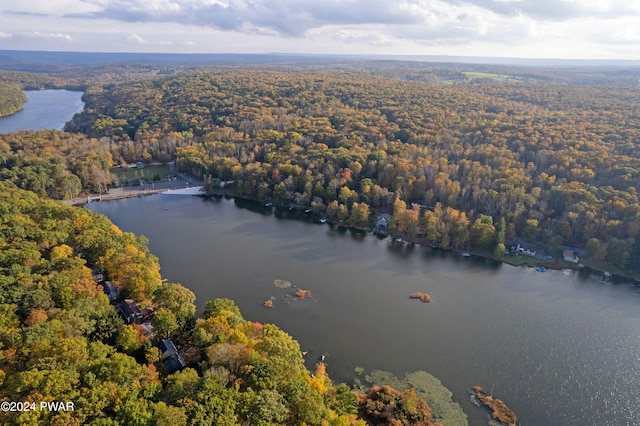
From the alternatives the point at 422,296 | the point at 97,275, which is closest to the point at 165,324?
the point at 97,275

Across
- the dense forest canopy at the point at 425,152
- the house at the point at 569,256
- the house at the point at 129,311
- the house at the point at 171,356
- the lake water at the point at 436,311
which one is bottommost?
the lake water at the point at 436,311

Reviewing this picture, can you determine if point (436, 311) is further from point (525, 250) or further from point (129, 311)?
point (129, 311)

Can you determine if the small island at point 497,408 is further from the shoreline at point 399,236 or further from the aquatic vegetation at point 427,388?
the shoreline at point 399,236

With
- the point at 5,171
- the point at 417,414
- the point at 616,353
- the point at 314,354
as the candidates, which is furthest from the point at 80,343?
the point at 5,171

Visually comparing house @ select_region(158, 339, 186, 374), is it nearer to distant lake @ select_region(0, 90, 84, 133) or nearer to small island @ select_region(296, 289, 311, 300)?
small island @ select_region(296, 289, 311, 300)

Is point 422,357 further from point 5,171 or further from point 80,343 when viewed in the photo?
point 5,171

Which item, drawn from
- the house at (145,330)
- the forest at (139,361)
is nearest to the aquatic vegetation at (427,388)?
the forest at (139,361)
